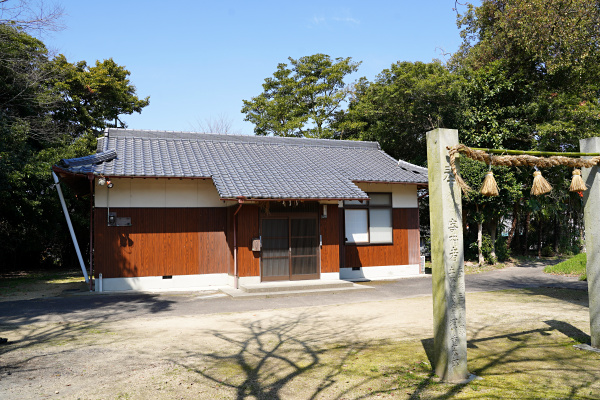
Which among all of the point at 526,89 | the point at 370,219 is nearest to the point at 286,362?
the point at 370,219

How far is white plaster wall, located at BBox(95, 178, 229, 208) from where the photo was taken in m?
11.5

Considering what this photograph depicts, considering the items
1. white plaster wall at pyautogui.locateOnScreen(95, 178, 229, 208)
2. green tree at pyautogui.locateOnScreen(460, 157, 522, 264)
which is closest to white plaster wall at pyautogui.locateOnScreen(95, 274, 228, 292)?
white plaster wall at pyautogui.locateOnScreen(95, 178, 229, 208)

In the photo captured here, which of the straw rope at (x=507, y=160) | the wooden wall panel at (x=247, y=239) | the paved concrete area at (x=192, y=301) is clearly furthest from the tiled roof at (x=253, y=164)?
the straw rope at (x=507, y=160)

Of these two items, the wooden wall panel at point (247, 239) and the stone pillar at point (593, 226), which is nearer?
the stone pillar at point (593, 226)

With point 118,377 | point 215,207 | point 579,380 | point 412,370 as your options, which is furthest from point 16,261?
point 579,380

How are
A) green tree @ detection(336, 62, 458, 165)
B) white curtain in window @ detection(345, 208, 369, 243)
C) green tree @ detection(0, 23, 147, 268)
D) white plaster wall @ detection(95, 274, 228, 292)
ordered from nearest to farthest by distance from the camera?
white plaster wall @ detection(95, 274, 228, 292) → white curtain in window @ detection(345, 208, 369, 243) → green tree @ detection(0, 23, 147, 268) → green tree @ detection(336, 62, 458, 165)

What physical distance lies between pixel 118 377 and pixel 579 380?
177 inches

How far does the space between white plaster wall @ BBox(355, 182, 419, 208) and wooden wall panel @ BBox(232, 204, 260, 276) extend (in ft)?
12.8

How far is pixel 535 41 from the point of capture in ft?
45.6

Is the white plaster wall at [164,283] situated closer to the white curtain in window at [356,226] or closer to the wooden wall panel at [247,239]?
the wooden wall panel at [247,239]

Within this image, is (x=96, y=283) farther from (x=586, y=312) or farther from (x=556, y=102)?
(x=556, y=102)

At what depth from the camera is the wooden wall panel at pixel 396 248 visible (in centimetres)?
1383

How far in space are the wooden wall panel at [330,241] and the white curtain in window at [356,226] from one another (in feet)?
4.24

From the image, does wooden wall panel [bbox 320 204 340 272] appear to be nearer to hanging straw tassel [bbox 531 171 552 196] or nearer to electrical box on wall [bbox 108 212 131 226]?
electrical box on wall [bbox 108 212 131 226]
